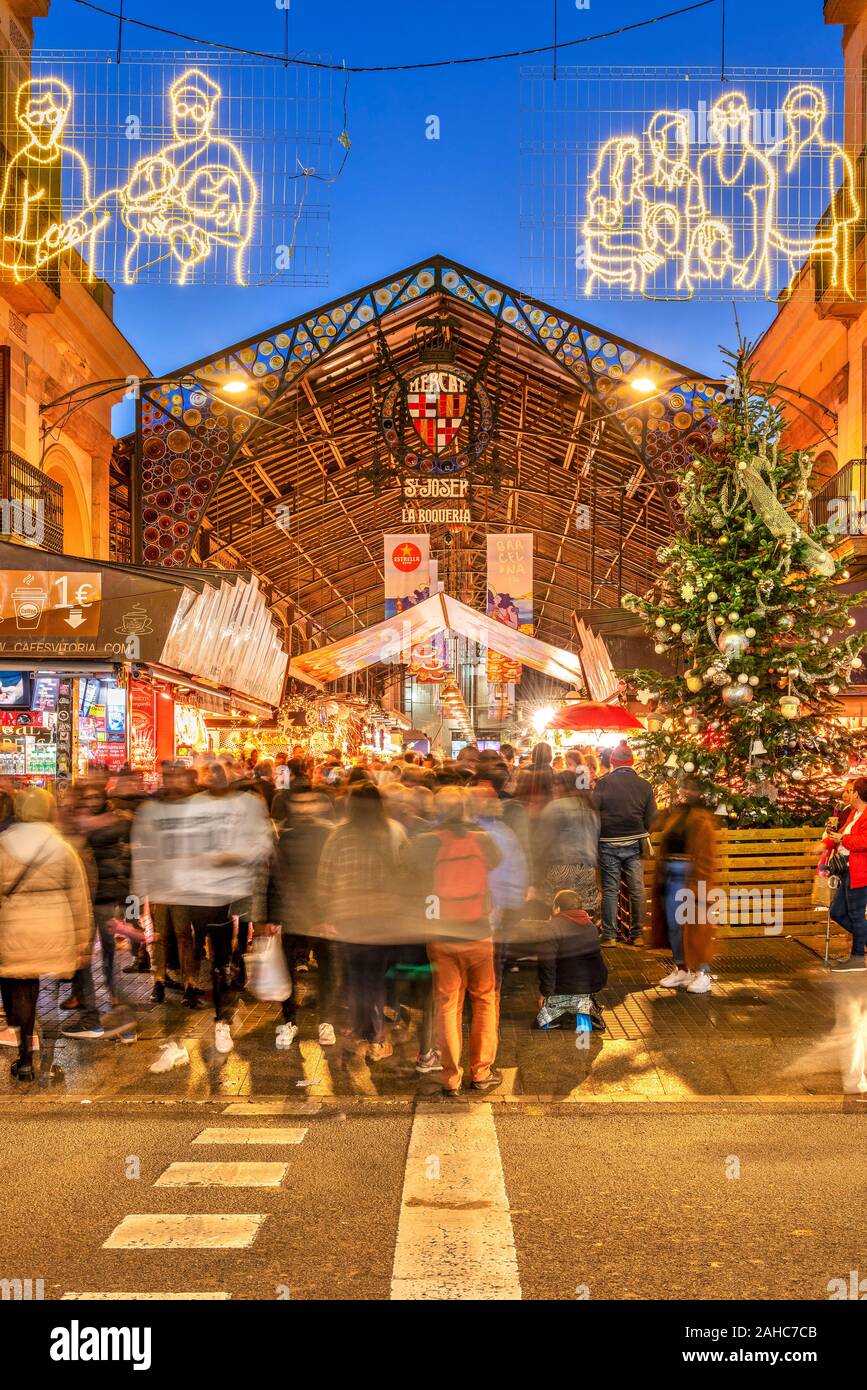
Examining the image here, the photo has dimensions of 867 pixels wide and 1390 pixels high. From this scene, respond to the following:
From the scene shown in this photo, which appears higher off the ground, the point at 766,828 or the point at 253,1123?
the point at 766,828

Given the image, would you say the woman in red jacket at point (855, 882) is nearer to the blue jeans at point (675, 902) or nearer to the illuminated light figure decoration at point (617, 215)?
the blue jeans at point (675, 902)

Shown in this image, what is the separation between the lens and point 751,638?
39.3ft

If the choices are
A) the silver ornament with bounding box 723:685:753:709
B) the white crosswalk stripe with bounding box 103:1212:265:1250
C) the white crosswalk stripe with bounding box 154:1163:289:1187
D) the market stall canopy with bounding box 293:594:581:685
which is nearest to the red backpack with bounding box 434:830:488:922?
the white crosswalk stripe with bounding box 154:1163:289:1187

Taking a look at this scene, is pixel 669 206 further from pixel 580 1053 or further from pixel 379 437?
pixel 379 437

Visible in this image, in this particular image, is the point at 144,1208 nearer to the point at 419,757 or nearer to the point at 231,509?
the point at 419,757

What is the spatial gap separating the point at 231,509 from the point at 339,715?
8.74 meters

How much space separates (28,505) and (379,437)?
9.21 metres

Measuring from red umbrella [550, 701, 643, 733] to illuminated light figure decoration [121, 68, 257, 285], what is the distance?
28.0ft

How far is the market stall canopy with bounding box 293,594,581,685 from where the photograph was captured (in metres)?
20.7

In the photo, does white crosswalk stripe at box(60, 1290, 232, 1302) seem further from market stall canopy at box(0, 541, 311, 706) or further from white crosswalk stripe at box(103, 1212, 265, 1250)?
market stall canopy at box(0, 541, 311, 706)

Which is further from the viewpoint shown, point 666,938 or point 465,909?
point 666,938

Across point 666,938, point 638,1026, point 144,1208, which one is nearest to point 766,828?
point 666,938

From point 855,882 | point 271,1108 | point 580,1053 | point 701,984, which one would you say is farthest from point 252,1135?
point 855,882

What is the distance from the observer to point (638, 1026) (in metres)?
9.36
